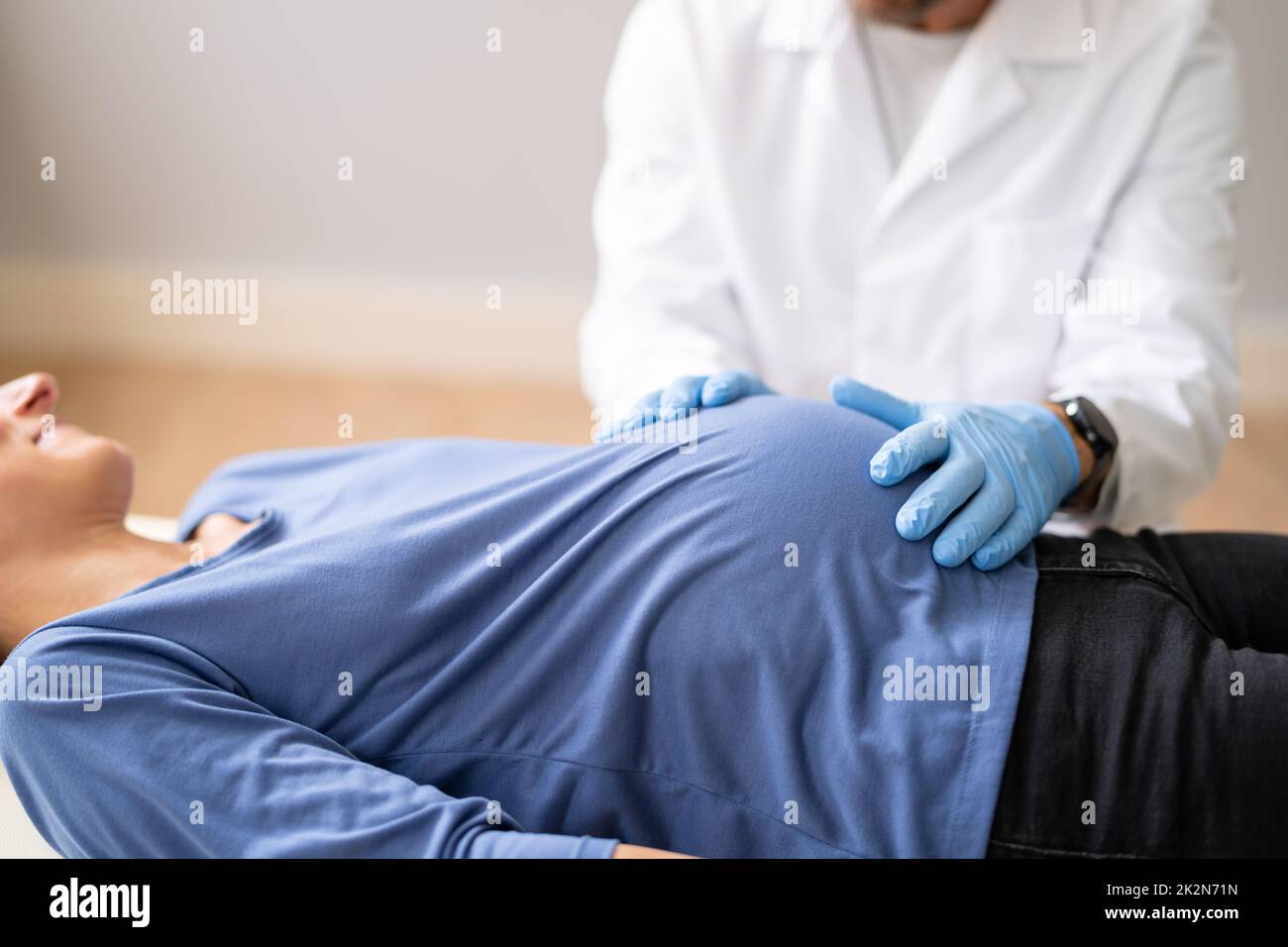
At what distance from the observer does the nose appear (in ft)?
4.01

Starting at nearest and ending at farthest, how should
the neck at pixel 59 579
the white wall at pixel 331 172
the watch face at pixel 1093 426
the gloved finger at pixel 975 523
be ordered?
1. the gloved finger at pixel 975 523
2. the neck at pixel 59 579
3. the watch face at pixel 1093 426
4. the white wall at pixel 331 172

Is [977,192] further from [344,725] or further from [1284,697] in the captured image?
[344,725]

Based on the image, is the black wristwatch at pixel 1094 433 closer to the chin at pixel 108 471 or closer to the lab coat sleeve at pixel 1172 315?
the lab coat sleeve at pixel 1172 315

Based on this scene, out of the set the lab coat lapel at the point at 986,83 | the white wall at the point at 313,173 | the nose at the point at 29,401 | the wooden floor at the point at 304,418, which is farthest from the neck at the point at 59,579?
the white wall at the point at 313,173

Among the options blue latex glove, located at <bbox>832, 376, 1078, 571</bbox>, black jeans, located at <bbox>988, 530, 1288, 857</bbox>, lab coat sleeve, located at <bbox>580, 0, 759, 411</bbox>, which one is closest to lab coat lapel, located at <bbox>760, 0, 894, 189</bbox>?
lab coat sleeve, located at <bbox>580, 0, 759, 411</bbox>

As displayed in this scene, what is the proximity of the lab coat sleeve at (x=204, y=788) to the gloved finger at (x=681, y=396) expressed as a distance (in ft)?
1.44

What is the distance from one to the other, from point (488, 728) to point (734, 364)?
69 centimetres

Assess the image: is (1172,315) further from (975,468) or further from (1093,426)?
(975,468)

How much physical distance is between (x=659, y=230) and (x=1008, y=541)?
72 cm

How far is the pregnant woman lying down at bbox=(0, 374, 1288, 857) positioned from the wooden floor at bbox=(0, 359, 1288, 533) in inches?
57.5

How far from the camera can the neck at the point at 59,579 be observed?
45.2 inches

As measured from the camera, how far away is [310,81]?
248 cm

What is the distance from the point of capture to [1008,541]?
3.40ft

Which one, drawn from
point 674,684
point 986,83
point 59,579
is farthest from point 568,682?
point 986,83
